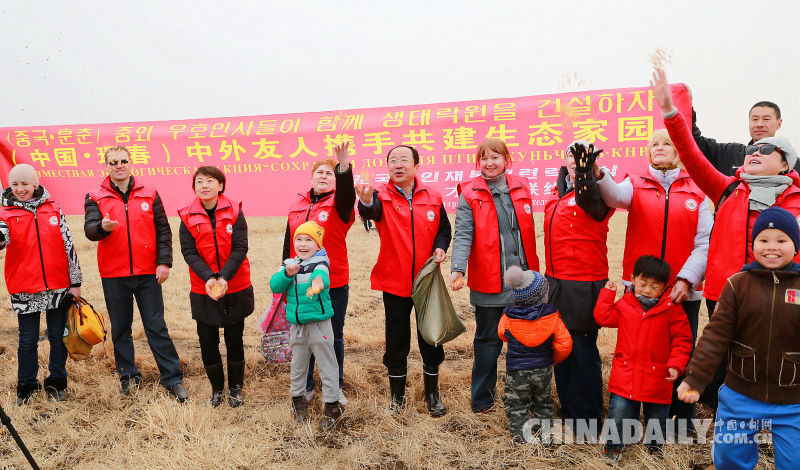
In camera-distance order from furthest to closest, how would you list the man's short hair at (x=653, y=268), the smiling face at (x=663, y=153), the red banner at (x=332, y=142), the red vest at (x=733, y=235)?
the red banner at (x=332, y=142)
the smiling face at (x=663, y=153)
the man's short hair at (x=653, y=268)
the red vest at (x=733, y=235)

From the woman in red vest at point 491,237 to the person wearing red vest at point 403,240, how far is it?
0.21 m

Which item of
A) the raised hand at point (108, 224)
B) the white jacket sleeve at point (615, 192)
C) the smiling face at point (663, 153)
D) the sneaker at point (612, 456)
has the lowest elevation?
the sneaker at point (612, 456)

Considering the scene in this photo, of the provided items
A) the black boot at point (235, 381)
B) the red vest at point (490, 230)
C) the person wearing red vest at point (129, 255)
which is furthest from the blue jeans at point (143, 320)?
the red vest at point (490, 230)

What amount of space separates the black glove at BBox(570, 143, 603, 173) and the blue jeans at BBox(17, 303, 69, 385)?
181 inches

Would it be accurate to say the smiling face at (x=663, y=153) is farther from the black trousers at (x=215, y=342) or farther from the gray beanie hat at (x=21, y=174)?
the gray beanie hat at (x=21, y=174)

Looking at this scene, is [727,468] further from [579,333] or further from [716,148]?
[716,148]

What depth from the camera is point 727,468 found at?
2.59m

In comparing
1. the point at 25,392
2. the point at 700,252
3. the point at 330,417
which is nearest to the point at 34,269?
the point at 25,392

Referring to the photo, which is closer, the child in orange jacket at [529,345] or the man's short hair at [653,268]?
the man's short hair at [653,268]

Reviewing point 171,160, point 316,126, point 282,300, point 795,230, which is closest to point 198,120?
point 171,160

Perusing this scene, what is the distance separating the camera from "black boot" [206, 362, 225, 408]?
415 centimetres

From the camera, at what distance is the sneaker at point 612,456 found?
10.1 ft

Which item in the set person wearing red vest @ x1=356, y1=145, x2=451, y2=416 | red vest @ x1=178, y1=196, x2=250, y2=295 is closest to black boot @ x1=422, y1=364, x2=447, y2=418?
person wearing red vest @ x1=356, y1=145, x2=451, y2=416

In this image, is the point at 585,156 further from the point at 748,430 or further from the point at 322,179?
the point at 322,179
